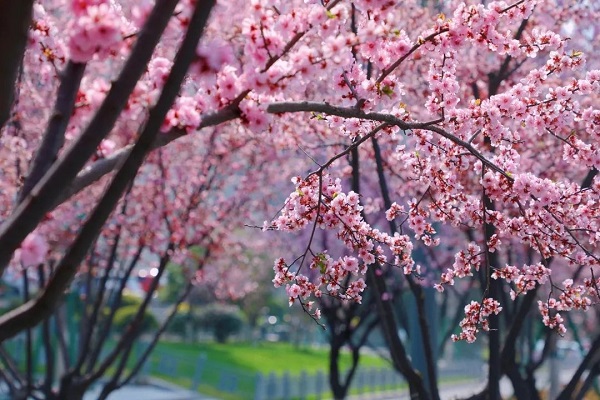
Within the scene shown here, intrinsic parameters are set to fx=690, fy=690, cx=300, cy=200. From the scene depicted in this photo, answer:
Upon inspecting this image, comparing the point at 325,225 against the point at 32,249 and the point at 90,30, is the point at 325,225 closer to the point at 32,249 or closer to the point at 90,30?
the point at 32,249

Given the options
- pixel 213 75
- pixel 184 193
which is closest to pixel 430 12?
pixel 184 193

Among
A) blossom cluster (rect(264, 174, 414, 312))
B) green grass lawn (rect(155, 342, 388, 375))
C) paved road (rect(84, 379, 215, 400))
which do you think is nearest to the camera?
blossom cluster (rect(264, 174, 414, 312))

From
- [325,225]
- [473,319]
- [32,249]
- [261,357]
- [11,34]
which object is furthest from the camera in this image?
[261,357]

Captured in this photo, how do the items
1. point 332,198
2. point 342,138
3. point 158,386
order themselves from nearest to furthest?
point 332,198, point 342,138, point 158,386

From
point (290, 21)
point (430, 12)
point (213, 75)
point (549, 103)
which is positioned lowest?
point (213, 75)

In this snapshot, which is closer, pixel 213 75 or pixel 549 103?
pixel 213 75

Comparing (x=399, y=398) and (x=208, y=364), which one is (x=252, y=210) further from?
(x=399, y=398)

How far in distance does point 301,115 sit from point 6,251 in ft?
16.4

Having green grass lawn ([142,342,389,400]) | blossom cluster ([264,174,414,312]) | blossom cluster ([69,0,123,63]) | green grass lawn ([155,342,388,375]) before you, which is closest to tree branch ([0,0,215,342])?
blossom cluster ([69,0,123,63])

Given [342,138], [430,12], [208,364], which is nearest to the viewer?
[342,138]

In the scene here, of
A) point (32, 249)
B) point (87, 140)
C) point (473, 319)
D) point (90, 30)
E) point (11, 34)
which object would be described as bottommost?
point (32, 249)

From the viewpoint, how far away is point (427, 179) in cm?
489

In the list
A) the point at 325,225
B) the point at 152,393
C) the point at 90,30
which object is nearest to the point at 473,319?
the point at 325,225

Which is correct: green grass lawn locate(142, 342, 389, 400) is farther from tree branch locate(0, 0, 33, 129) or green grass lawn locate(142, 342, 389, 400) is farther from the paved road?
tree branch locate(0, 0, 33, 129)
